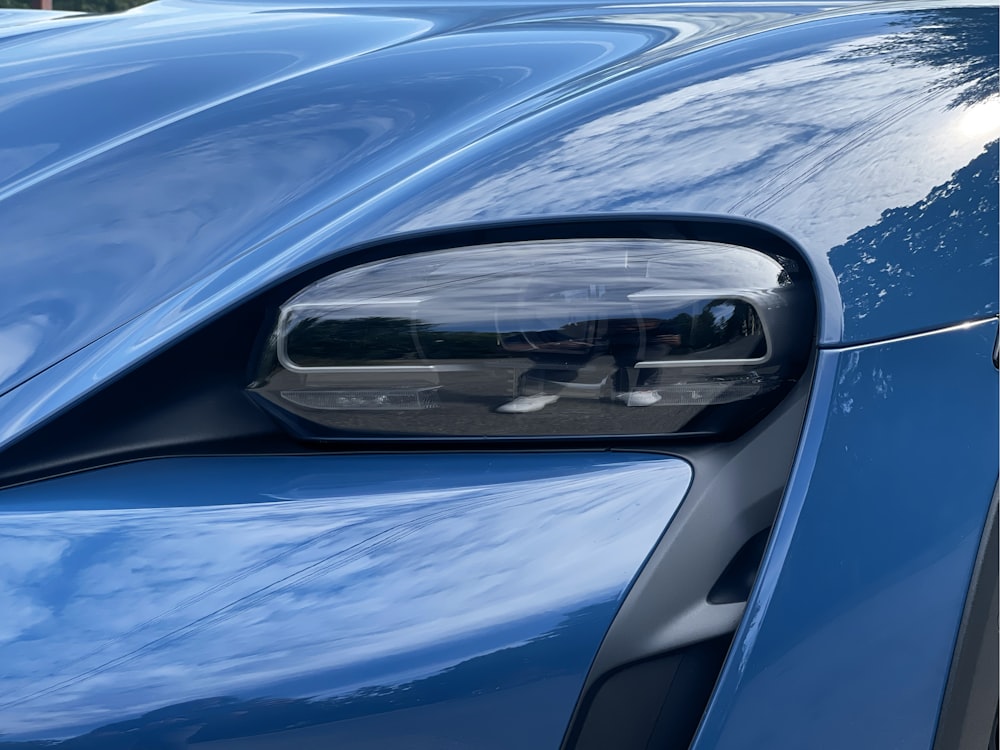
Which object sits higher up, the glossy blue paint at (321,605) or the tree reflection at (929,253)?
the tree reflection at (929,253)

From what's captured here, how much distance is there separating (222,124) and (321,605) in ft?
2.11

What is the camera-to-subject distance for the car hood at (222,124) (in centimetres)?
107

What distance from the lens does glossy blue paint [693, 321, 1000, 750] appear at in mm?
923

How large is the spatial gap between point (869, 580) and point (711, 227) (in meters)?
0.35

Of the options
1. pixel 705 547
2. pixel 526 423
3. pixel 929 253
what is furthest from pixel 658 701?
pixel 929 253

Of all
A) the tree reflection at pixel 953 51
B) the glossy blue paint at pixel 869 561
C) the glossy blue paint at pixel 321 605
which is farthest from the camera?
the tree reflection at pixel 953 51

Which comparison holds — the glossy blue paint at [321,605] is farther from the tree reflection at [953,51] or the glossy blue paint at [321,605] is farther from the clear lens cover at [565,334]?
the tree reflection at [953,51]

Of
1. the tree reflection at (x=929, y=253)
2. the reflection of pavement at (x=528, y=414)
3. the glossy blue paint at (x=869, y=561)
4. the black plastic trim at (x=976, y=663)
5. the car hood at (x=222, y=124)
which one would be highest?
the car hood at (x=222, y=124)

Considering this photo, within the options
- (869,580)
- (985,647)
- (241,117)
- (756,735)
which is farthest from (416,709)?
(241,117)

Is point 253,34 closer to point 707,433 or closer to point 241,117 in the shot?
point 241,117

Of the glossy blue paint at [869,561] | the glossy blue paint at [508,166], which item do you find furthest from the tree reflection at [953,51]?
the glossy blue paint at [869,561]

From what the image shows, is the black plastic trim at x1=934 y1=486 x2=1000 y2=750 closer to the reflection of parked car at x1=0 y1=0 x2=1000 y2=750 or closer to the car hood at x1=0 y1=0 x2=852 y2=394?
the reflection of parked car at x1=0 y1=0 x2=1000 y2=750

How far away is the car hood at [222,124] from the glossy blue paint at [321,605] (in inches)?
9.2

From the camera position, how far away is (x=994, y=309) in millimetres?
1076
